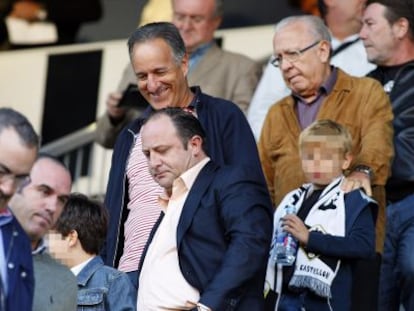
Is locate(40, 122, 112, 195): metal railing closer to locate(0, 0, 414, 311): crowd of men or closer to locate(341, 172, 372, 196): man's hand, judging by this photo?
locate(0, 0, 414, 311): crowd of men

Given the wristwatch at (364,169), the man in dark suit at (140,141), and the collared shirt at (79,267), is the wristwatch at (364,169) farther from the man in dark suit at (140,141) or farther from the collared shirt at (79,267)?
the collared shirt at (79,267)

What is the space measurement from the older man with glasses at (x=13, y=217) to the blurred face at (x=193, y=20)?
4177 millimetres

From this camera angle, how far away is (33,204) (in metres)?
7.19

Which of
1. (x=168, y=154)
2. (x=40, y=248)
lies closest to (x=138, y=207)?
(x=168, y=154)

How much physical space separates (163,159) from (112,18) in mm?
5884

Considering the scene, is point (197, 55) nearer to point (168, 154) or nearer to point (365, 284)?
point (365, 284)

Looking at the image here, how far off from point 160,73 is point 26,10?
5528 mm

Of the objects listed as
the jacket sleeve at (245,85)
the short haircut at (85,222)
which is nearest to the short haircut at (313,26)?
the jacket sleeve at (245,85)

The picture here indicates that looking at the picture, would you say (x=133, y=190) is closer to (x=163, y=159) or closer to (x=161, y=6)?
(x=163, y=159)

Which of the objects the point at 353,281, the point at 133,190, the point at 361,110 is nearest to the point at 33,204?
the point at 133,190

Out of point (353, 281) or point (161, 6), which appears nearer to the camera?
point (353, 281)

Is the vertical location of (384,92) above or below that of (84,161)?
above

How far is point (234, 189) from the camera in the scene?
7730 millimetres

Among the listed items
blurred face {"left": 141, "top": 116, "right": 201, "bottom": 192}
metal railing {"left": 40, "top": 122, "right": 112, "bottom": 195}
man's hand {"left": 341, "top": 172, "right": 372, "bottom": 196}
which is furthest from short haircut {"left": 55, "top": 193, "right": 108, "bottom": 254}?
metal railing {"left": 40, "top": 122, "right": 112, "bottom": 195}
